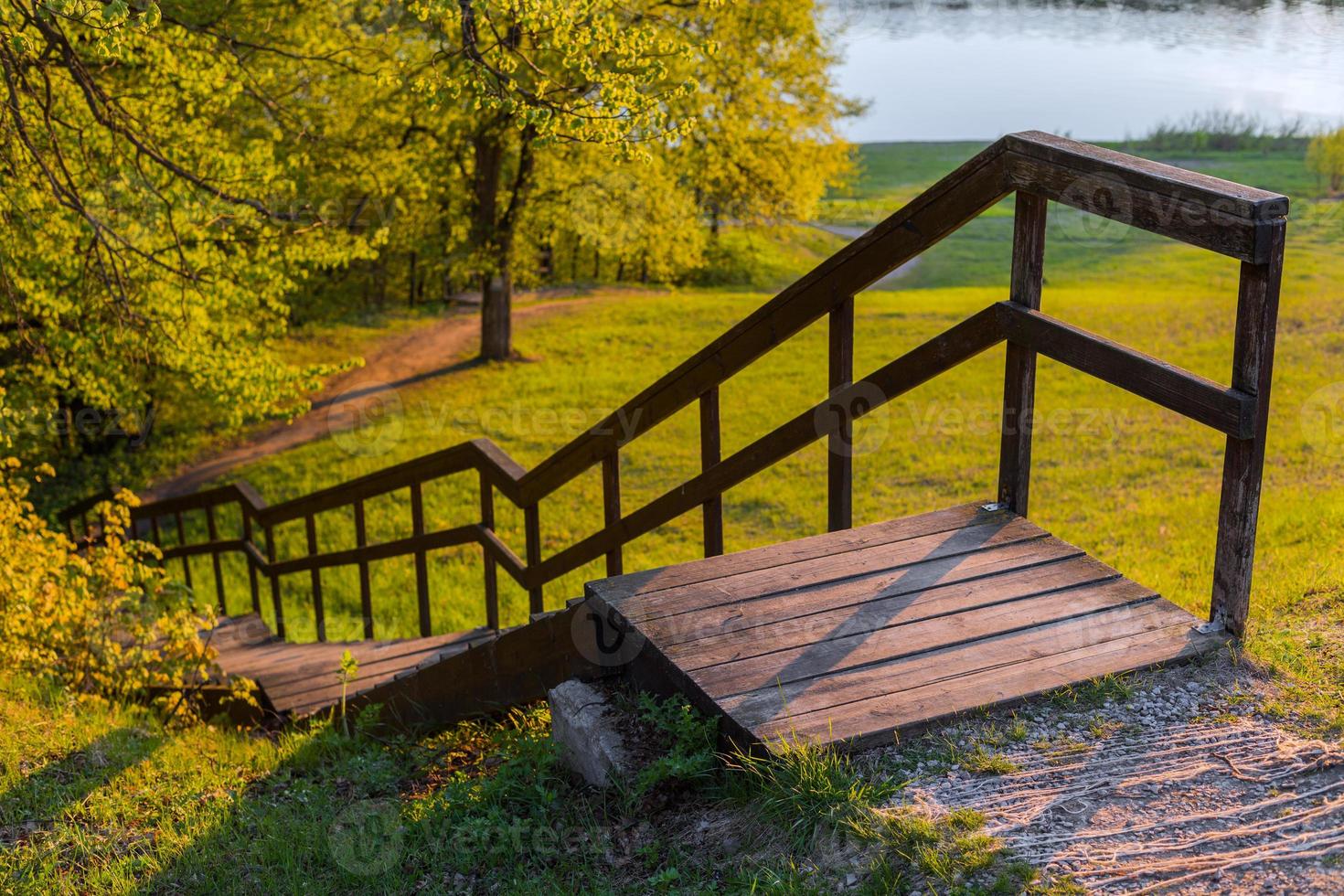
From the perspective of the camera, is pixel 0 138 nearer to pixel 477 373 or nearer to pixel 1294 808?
pixel 1294 808

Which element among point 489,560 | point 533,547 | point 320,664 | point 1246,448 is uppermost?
point 1246,448

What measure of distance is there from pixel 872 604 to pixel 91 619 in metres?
4.72

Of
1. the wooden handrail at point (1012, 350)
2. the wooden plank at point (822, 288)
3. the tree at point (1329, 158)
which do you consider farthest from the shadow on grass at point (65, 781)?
the tree at point (1329, 158)

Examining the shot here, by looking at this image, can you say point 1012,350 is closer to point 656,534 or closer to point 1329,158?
point 656,534

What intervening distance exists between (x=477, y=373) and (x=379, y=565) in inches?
291

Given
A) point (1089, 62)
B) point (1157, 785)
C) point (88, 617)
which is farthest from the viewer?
point (1089, 62)

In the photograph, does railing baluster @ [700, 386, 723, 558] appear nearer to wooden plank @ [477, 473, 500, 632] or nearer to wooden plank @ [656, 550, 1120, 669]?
wooden plank @ [656, 550, 1120, 669]

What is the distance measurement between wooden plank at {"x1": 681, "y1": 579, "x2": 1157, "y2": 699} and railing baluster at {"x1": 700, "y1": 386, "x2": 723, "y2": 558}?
34.4 inches

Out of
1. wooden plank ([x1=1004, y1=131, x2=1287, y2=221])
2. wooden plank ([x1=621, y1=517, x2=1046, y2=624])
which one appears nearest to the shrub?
wooden plank ([x1=621, y1=517, x2=1046, y2=624])

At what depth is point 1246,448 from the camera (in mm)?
3223

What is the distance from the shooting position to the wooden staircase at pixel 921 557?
3.18 m

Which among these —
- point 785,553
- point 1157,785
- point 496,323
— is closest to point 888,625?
point 785,553

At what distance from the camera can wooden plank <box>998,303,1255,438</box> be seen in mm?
3174

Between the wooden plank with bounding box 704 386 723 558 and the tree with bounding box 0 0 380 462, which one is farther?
the tree with bounding box 0 0 380 462
